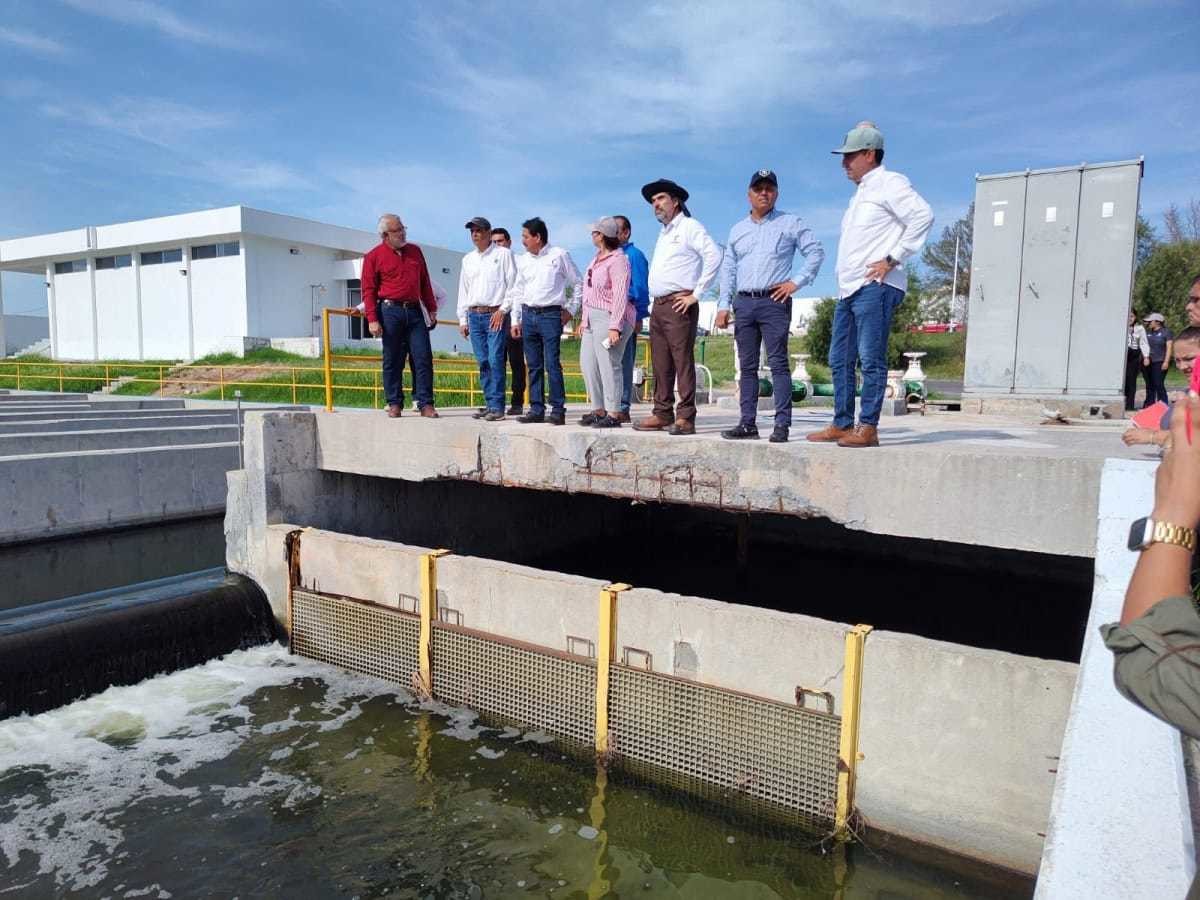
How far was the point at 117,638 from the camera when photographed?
6375 millimetres

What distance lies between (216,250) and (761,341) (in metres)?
33.1

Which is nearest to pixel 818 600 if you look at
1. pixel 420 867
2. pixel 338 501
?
pixel 338 501

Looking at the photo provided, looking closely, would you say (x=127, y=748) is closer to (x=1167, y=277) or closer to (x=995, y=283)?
(x=995, y=283)

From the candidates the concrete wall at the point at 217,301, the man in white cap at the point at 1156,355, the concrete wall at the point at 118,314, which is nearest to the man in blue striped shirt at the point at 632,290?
the man in white cap at the point at 1156,355

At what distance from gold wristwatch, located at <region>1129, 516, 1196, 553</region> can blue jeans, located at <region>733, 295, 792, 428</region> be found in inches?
159

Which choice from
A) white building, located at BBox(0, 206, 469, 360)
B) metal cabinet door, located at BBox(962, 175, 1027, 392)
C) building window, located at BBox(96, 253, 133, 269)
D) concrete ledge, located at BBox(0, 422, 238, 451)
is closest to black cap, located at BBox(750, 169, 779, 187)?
metal cabinet door, located at BBox(962, 175, 1027, 392)

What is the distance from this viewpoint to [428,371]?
7672 mm

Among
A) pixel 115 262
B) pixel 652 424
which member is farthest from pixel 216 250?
pixel 652 424

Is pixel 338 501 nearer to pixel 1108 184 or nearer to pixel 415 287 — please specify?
pixel 415 287

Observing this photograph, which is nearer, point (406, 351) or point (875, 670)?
point (875, 670)

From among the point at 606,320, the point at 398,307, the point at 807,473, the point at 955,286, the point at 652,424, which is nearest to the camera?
the point at 807,473

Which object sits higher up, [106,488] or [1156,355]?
[1156,355]

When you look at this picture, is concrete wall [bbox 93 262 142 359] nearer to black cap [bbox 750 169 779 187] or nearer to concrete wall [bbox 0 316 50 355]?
concrete wall [bbox 0 316 50 355]

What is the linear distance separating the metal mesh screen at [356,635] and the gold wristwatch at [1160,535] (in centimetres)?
570
